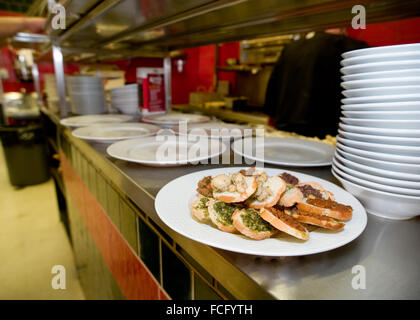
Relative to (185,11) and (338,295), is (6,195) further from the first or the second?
(338,295)

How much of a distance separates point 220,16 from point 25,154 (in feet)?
13.4

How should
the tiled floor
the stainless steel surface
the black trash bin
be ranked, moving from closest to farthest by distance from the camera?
the stainless steel surface
the tiled floor
the black trash bin

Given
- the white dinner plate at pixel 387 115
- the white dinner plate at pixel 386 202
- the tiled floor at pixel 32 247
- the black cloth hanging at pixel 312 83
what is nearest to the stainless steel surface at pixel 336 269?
the white dinner plate at pixel 386 202

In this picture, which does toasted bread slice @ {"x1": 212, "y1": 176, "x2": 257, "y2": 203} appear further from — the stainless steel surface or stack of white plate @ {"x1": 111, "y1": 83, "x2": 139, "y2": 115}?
stack of white plate @ {"x1": 111, "y1": 83, "x2": 139, "y2": 115}

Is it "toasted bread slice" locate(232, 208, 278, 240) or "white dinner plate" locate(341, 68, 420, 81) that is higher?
"white dinner plate" locate(341, 68, 420, 81)

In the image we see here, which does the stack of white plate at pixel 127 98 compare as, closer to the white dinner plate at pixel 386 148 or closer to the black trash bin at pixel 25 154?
the white dinner plate at pixel 386 148

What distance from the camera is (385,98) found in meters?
0.57

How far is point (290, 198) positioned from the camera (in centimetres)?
55

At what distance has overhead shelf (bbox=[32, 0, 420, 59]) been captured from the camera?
1056 millimetres

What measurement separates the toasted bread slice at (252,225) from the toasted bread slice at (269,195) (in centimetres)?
3

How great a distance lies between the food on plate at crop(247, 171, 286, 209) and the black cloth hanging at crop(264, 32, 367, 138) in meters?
2.56

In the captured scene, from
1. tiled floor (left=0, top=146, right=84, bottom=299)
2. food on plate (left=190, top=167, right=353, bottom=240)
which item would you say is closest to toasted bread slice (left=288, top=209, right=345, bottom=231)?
food on plate (left=190, top=167, right=353, bottom=240)

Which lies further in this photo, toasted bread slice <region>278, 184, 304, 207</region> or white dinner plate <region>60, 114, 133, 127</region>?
white dinner plate <region>60, 114, 133, 127</region>

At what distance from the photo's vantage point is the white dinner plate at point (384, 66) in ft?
1.77
